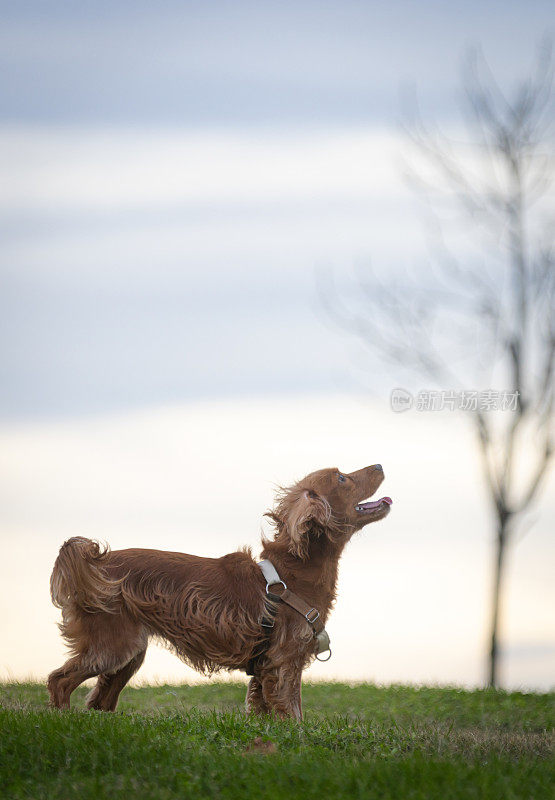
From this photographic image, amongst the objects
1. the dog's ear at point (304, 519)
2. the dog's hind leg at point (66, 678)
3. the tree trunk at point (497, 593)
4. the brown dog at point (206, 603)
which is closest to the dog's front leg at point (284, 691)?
the brown dog at point (206, 603)

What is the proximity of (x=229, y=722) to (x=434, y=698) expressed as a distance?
196 inches

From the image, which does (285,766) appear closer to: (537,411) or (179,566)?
(179,566)

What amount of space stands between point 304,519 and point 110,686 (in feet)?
7.51

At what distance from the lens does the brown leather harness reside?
7.69 m

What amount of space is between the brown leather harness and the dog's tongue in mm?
983

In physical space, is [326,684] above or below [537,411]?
below

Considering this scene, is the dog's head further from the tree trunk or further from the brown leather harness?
the tree trunk

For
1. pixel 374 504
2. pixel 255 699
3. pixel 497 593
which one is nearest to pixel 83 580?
pixel 255 699

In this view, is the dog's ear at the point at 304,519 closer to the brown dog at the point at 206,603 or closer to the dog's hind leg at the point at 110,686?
the brown dog at the point at 206,603

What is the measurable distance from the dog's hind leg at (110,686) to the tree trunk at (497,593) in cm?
579

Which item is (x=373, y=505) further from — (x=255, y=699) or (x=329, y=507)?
(x=255, y=699)

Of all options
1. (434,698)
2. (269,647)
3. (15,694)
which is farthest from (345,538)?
(15,694)

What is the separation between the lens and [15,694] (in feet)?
35.5

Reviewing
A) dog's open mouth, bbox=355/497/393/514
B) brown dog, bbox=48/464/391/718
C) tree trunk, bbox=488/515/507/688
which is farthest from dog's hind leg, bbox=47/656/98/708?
tree trunk, bbox=488/515/507/688
